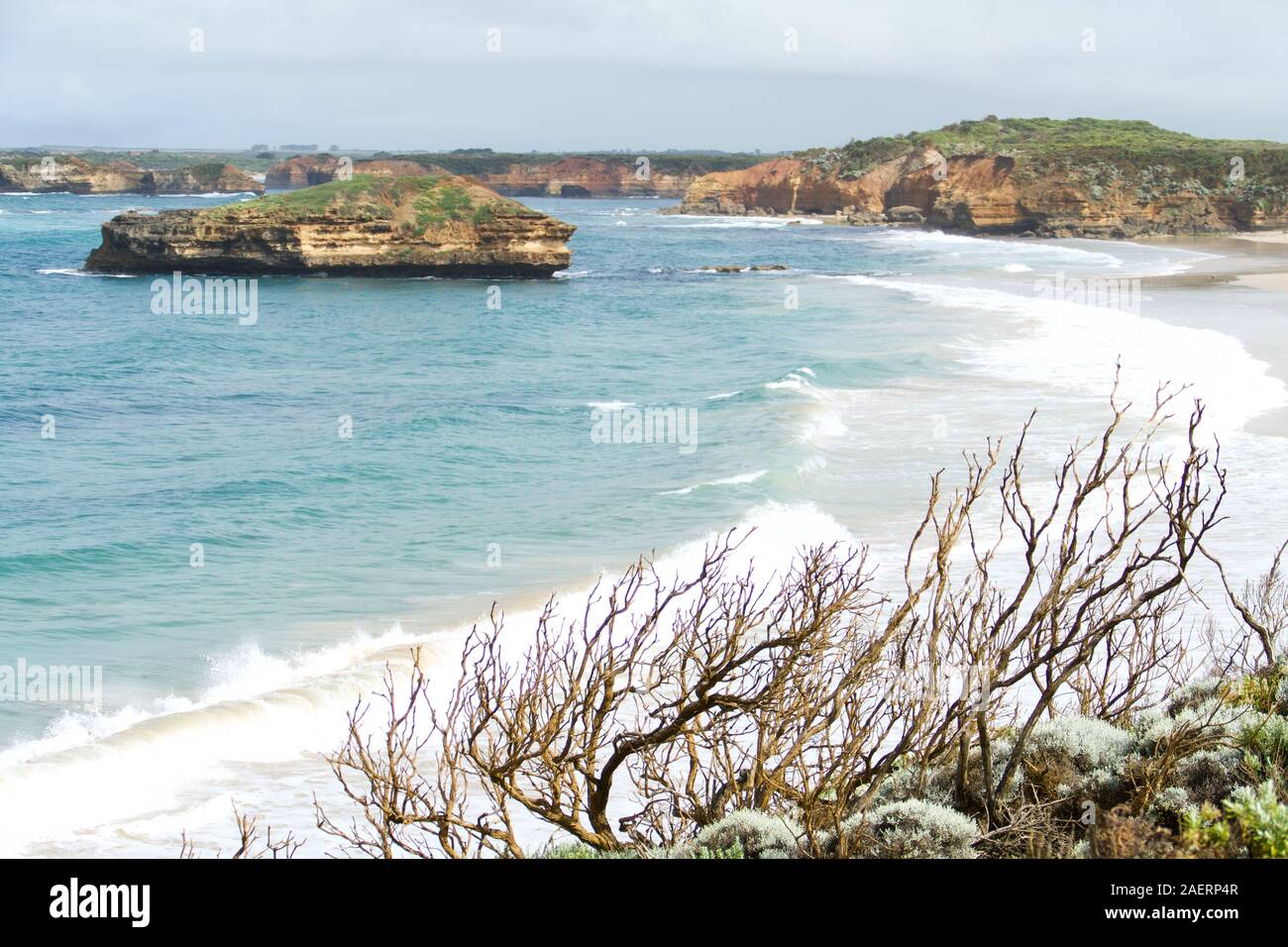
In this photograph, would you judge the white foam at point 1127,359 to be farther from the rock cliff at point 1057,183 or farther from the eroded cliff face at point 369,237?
the rock cliff at point 1057,183

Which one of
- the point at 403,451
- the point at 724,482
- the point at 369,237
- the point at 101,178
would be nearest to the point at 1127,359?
the point at 724,482

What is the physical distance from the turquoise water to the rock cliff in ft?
150

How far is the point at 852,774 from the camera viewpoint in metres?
7.22

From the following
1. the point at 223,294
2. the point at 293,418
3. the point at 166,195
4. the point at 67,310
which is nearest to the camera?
the point at 293,418

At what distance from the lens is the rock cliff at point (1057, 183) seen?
91.2 metres

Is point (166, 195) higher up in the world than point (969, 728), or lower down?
higher up

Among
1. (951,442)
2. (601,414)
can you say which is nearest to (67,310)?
(601,414)

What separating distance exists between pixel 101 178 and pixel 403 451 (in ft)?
485

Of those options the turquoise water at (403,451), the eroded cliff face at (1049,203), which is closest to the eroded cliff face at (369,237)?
the turquoise water at (403,451)

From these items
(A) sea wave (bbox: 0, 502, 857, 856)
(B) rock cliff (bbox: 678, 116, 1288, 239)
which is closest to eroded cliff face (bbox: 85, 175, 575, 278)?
(A) sea wave (bbox: 0, 502, 857, 856)
